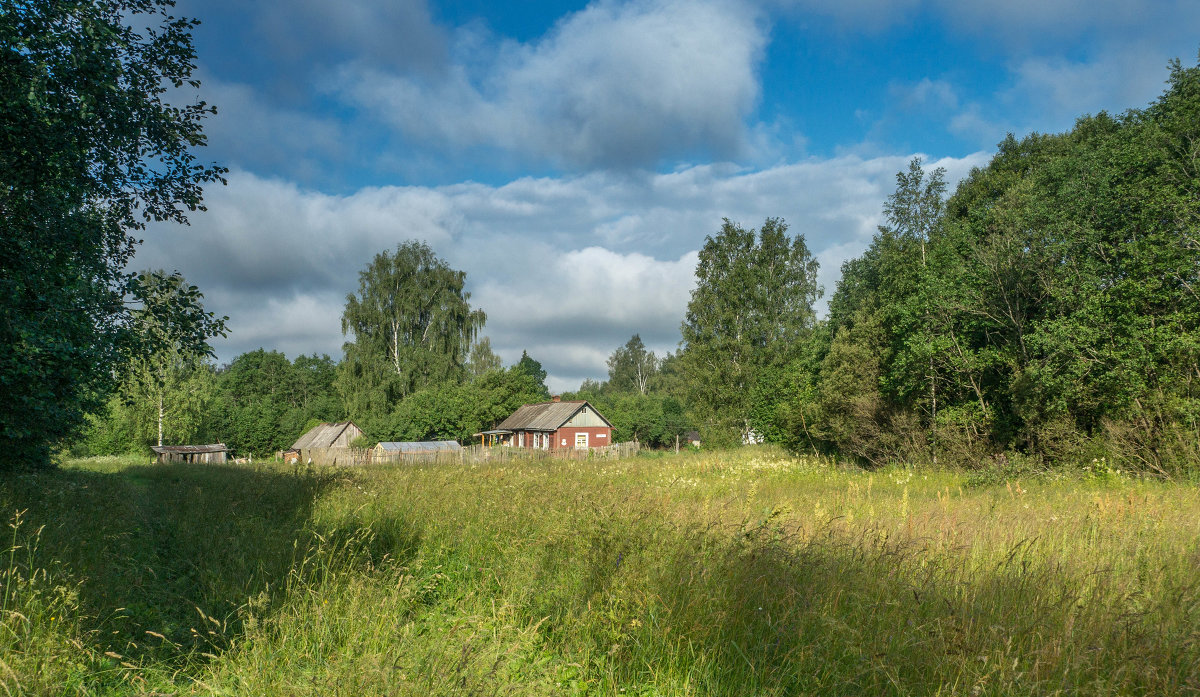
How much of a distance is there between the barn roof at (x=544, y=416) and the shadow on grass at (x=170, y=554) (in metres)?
37.2

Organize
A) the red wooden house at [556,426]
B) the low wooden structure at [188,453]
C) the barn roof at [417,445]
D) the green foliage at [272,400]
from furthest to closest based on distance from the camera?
the green foliage at [272,400], the red wooden house at [556,426], the low wooden structure at [188,453], the barn roof at [417,445]

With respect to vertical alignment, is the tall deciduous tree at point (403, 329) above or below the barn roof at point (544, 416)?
above

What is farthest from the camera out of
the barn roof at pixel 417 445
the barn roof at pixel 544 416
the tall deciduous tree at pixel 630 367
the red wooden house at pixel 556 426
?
the tall deciduous tree at pixel 630 367

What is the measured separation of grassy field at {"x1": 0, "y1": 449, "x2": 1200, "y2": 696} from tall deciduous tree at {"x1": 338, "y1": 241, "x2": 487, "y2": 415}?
37.6m

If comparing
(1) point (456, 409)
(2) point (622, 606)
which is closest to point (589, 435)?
(1) point (456, 409)

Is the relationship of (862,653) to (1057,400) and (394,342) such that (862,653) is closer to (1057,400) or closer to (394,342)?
(1057,400)

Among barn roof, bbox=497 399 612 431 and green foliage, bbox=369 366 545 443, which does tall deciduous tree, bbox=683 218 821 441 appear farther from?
green foliage, bbox=369 366 545 443

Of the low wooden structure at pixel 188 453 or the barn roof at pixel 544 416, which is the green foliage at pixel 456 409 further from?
the low wooden structure at pixel 188 453

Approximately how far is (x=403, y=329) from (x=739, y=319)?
26612 millimetres

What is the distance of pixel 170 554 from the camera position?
7.24 metres

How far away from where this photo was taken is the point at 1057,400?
46.3 feet

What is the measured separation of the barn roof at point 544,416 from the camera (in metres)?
48.2

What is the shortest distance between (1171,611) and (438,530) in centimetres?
631

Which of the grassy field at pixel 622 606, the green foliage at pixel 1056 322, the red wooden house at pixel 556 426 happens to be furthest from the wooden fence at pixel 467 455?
the grassy field at pixel 622 606
